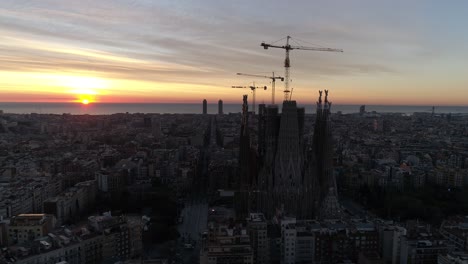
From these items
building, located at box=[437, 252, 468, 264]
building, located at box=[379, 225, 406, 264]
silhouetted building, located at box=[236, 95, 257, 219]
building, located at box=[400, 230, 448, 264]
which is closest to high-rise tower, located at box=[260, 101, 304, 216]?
silhouetted building, located at box=[236, 95, 257, 219]

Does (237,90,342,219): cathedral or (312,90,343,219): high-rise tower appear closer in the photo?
(237,90,342,219): cathedral

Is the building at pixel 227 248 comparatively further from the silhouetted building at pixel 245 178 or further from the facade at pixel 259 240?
the silhouetted building at pixel 245 178

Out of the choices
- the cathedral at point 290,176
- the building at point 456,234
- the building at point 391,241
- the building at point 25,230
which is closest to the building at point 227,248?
the building at point 391,241

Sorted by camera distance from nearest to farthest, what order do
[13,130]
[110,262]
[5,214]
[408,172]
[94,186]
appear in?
1. [110,262]
2. [5,214]
3. [94,186]
4. [408,172]
5. [13,130]

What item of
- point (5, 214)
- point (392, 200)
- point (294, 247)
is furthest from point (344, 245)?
point (5, 214)

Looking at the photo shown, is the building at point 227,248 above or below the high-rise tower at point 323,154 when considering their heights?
below

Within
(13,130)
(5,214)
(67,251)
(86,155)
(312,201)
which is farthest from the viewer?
(13,130)

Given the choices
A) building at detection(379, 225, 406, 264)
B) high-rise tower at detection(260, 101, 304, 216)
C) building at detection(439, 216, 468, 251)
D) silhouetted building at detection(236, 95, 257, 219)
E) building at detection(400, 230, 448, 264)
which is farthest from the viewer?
silhouetted building at detection(236, 95, 257, 219)

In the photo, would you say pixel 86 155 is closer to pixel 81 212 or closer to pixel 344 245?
pixel 81 212

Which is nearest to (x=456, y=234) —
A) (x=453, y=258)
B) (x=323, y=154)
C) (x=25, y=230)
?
(x=453, y=258)

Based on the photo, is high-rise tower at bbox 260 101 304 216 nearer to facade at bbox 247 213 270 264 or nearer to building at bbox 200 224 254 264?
facade at bbox 247 213 270 264

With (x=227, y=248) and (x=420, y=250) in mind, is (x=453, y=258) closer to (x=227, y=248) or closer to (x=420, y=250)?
(x=420, y=250)
